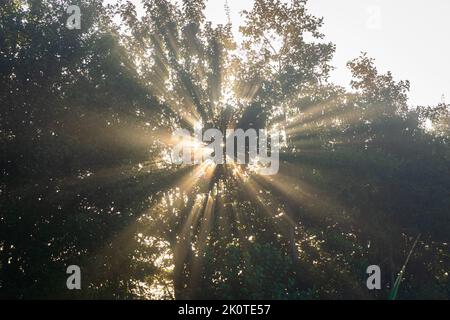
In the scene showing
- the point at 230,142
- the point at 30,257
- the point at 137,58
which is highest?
the point at 137,58

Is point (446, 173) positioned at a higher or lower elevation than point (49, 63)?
lower

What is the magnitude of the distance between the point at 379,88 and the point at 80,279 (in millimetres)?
30303

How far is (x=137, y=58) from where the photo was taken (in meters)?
22.5

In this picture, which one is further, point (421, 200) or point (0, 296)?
point (421, 200)

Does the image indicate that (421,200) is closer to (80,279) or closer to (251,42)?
(251,42)

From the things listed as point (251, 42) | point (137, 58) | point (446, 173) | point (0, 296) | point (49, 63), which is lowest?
point (0, 296)

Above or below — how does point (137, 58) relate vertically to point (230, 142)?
above

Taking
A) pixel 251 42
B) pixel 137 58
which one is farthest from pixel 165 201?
pixel 251 42

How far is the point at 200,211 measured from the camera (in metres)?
23.4

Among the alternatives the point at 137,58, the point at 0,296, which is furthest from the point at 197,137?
the point at 0,296

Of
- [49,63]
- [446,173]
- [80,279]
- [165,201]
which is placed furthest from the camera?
[446,173]

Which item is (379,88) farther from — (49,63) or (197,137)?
(49,63)
